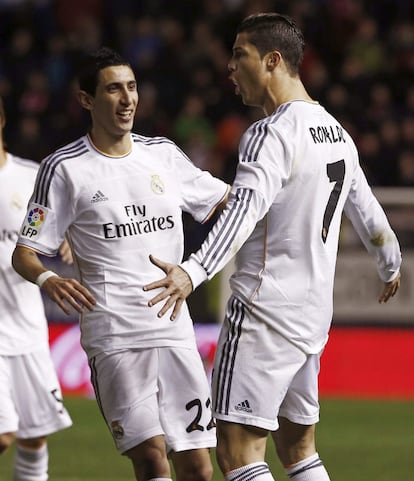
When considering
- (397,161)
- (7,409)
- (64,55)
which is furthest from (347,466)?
(64,55)

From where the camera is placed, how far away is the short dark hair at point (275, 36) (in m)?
5.23

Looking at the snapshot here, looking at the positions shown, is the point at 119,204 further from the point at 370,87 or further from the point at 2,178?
the point at 370,87

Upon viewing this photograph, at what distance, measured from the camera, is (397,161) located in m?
13.4

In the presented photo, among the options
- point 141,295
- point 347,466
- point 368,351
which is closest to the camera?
point 141,295

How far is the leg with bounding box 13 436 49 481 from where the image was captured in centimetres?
730

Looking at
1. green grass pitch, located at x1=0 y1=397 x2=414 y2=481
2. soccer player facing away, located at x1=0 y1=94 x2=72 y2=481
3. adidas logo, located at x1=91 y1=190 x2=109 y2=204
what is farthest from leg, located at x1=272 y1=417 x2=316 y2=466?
green grass pitch, located at x1=0 y1=397 x2=414 y2=481

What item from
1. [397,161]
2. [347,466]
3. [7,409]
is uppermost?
[397,161]

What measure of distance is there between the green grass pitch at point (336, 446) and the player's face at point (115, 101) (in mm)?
2936

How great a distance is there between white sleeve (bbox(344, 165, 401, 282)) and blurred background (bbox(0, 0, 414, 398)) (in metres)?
6.25

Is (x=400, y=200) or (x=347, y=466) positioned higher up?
(x=400, y=200)

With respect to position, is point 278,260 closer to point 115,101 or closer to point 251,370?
point 251,370

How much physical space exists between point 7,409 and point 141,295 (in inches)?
59.3

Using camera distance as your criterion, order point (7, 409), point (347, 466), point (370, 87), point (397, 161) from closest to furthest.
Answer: point (7, 409) < point (347, 466) < point (397, 161) < point (370, 87)

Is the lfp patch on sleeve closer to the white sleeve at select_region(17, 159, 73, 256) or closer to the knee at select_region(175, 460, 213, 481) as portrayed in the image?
the white sleeve at select_region(17, 159, 73, 256)
